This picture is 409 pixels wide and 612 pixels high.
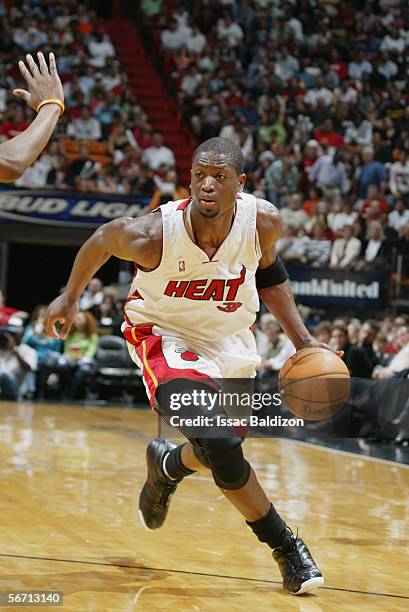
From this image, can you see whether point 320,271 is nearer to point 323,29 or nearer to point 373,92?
point 373,92

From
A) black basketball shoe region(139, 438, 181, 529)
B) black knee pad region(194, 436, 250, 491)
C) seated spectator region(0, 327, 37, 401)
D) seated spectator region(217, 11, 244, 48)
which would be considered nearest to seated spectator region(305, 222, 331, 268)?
seated spectator region(0, 327, 37, 401)

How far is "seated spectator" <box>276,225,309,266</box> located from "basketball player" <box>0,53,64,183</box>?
32.6 ft

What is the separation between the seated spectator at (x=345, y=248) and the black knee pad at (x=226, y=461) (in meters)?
9.81

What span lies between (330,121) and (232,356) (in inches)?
554

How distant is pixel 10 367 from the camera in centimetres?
1284

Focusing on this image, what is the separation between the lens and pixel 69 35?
742 inches

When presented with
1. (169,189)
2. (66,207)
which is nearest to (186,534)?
(66,207)

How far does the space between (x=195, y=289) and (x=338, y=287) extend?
9232 millimetres

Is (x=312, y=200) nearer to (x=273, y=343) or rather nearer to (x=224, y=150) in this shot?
(x=273, y=343)

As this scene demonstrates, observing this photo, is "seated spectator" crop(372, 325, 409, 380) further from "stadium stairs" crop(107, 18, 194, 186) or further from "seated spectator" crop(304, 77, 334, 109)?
"seated spectator" crop(304, 77, 334, 109)

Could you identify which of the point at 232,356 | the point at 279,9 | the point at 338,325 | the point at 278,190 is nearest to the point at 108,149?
the point at 278,190

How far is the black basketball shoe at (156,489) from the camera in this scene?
477cm

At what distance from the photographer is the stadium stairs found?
61.9 ft

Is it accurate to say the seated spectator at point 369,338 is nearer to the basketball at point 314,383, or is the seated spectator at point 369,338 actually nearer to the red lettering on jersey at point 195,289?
the basketball at point 314,383
